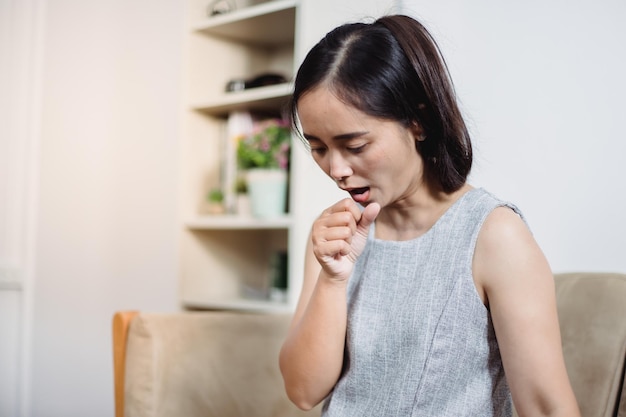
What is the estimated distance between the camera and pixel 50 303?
2.53 meters

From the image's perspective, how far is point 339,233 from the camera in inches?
38.0

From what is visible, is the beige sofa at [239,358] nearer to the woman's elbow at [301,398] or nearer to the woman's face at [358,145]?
the woman's elbow at [301,398]

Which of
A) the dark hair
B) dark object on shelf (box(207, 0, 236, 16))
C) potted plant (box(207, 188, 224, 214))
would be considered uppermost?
dark object on shelf (box(207, 0, 236, 16))

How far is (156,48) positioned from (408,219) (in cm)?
169

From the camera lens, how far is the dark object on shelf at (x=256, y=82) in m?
2.23

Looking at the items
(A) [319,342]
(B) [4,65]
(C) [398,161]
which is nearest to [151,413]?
(A) [319,342]

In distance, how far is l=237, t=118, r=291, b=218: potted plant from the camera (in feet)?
6.82

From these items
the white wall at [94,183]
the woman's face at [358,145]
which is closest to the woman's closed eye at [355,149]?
the woman's face at [358,145]

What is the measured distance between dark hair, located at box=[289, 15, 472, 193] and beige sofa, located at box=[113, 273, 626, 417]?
357 mm

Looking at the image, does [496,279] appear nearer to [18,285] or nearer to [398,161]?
[398,161]

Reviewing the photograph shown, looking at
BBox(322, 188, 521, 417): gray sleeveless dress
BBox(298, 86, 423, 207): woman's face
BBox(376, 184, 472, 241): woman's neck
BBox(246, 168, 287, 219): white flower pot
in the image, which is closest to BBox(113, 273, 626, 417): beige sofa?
BBox(322, 188, 521, 417): gray sleeveless dress

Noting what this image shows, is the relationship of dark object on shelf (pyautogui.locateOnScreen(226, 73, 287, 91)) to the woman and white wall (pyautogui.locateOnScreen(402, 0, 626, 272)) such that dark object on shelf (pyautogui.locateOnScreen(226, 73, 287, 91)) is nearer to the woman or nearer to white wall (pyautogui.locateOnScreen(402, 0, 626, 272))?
white wall (pyautogui.locateOnScreen(402, 0, 626, 272))

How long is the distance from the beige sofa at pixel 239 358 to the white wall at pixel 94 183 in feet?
4.01

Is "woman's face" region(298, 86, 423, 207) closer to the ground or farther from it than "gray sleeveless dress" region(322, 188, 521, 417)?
farther from it
